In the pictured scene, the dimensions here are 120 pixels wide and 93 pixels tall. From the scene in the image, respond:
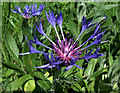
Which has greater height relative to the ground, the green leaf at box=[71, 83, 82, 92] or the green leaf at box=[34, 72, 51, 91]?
the green leaf at box=[34, 72, 51, 91]

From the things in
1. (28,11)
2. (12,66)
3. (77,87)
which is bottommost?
(77,87)

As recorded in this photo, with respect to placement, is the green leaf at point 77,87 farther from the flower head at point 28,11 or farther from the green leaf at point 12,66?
the flower head at point 28,11

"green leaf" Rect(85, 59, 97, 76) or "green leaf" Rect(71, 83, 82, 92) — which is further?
"green leaf" Rect(85, 59, 97, 76)

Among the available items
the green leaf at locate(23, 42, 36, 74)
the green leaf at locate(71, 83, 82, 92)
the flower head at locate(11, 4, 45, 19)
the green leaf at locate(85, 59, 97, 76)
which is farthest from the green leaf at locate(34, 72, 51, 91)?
the flower head at locate(11, 4, 45, 19)

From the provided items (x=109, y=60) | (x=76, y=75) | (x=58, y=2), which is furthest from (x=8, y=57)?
(x=58, y=2)

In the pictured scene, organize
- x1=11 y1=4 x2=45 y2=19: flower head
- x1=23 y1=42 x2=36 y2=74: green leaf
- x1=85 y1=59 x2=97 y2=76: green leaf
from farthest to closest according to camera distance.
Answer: x1=11 y1=4 x2=45 y2=19: flower head, x1=85 y1=59 x2=97 y2=76: green leaf, x1=23 y1=42 x2=36 y2=74: green leaf

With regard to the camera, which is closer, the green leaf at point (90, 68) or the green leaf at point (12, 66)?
the green leaf at point (12, 66)

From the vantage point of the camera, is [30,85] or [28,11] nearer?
[30,85]

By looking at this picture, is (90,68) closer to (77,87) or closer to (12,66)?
(77,87)

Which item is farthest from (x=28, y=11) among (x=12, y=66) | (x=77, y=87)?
(x=77, y=87)

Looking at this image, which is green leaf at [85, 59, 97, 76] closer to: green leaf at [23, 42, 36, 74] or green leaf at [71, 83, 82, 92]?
green leaf at [71, 83, 82, 92]

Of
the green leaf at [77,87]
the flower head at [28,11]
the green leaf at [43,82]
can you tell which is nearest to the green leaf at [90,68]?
the green leaf at [77,87]
